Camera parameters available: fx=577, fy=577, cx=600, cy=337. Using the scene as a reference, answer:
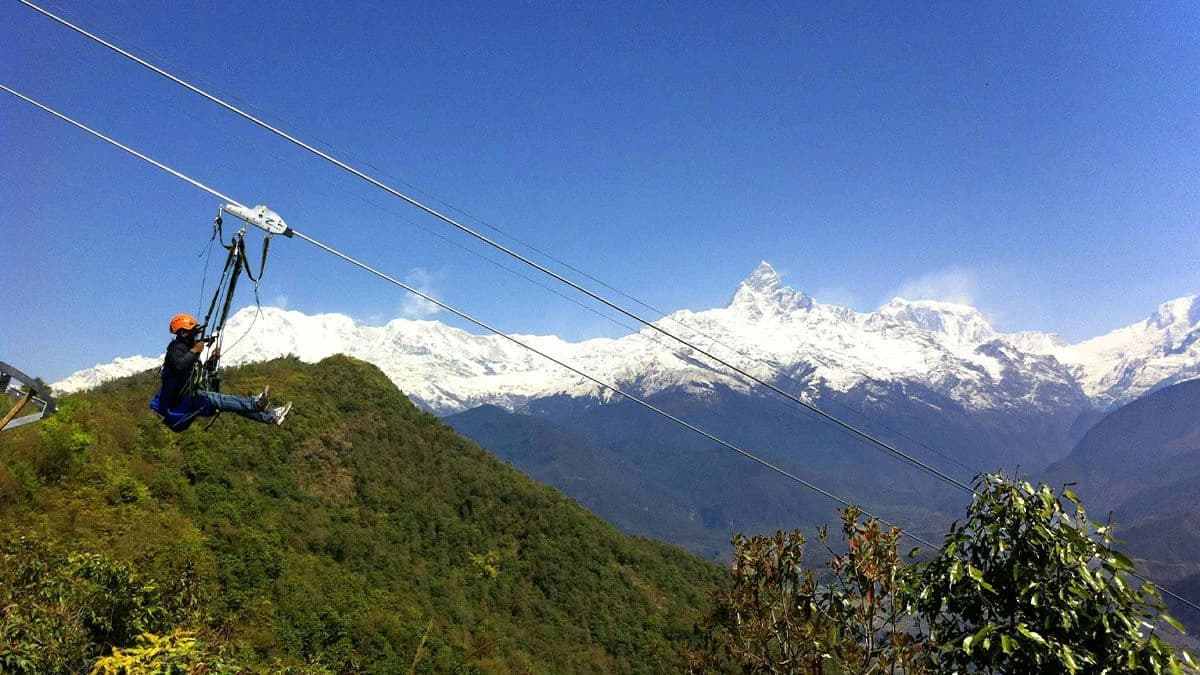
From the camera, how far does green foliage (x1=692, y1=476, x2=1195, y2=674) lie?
26.0 feet

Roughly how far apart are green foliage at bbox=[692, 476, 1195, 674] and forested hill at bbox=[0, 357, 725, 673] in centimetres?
533

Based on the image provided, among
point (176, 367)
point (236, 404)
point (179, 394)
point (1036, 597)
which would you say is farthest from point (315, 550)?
point (1036, 597)

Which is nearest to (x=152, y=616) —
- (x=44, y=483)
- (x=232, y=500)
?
(x=44, y=483)

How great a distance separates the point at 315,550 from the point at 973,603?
136ft

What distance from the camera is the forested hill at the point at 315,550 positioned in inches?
618

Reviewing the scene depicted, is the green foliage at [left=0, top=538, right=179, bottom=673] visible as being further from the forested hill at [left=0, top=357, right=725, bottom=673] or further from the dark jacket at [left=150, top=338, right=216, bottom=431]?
the dark jacket at [left=150, top=338, right=216, bottom=431]

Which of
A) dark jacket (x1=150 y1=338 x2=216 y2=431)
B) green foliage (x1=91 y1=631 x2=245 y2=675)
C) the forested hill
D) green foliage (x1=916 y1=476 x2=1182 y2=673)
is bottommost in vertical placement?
the forested hill

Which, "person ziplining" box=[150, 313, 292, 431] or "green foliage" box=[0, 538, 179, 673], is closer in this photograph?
"green foliage" box=[0, 538, 179, 673]

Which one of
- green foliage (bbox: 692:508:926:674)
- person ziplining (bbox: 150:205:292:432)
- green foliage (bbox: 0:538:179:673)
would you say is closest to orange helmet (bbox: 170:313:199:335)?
person ziplining (bbox: 150:205:292:432)

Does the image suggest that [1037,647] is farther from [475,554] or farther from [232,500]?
[475,554]

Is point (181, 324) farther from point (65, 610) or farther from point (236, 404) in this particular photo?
point (65, 610)

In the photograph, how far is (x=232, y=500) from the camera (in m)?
37.4

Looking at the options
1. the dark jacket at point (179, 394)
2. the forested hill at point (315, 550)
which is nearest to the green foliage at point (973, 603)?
the forested hill at point (315, 550)

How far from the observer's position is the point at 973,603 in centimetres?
916
